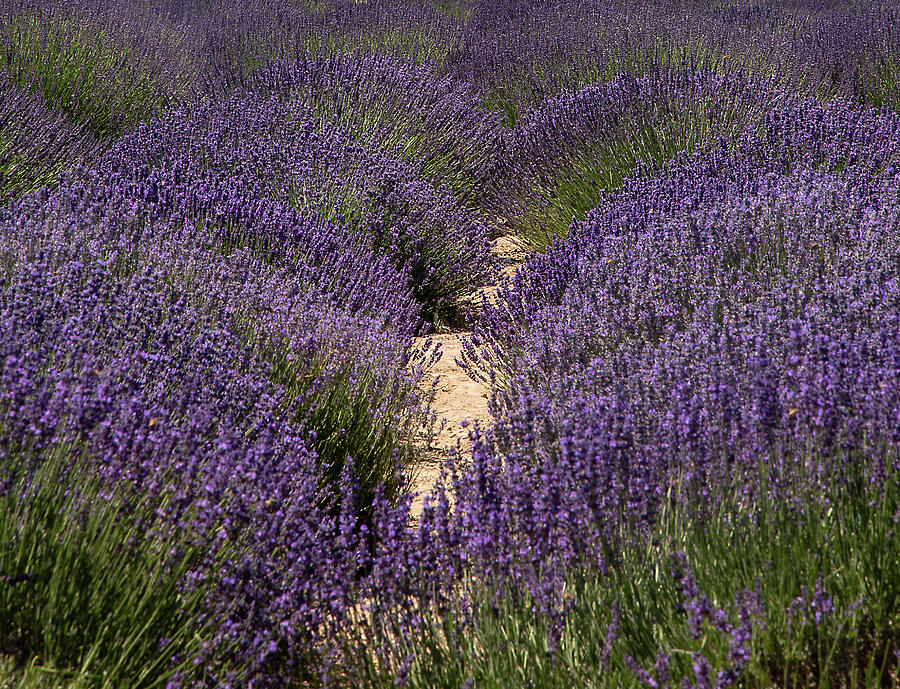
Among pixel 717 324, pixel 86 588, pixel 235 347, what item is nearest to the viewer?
pixel 86 588

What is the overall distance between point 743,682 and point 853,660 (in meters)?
0.21

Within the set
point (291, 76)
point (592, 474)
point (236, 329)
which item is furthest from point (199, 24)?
point (592, 474)

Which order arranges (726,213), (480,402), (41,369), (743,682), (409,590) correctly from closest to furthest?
(743,682)
(409,590)
(41,369)
(726,213)
(480,402)

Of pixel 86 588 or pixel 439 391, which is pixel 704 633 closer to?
pixel 86 588

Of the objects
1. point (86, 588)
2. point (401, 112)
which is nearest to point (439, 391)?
point (86, 588)

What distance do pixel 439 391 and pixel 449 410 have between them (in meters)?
0.13

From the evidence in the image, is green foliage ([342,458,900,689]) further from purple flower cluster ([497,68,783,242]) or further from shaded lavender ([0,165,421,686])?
purple flower cluster ([497,68,783,242])

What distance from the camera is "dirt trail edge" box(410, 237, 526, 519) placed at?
3248 mm

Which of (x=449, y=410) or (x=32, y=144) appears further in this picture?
(x=32, y=144)

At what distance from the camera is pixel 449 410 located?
3.87m

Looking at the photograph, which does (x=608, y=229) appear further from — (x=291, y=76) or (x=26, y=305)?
(x=291, y=76)

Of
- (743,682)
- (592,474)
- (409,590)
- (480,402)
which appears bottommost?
(480,402)

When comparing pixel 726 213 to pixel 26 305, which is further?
pixel 726 213

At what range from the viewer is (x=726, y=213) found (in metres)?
3.55
